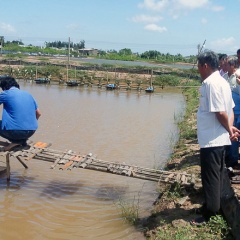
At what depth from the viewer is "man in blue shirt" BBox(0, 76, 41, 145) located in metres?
5.40

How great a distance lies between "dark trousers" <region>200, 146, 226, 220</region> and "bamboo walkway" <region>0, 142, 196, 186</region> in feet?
3.71

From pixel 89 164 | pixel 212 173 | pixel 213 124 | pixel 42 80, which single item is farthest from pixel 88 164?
pixel 42 80

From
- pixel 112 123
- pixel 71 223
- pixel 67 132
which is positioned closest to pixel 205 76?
pixel 71 223

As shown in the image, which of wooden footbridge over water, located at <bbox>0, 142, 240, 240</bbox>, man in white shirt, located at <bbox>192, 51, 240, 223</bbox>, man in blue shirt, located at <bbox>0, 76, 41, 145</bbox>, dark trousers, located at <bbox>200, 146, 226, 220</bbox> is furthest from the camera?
man in blue shirt, located at <bbox>0, 76, 41, 145</bbox>

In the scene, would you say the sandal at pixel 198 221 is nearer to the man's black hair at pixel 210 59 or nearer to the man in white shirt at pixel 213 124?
the man in white shirt at pixel 213 124

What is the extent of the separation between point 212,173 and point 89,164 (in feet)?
7.11

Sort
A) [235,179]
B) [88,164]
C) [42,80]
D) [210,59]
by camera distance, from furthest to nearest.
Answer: [42,80] → [88,164] → [235,179] → [210,59]

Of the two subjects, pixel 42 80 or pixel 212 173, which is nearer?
pixel 212 173

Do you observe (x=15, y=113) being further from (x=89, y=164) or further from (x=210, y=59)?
(x=210, y=59)

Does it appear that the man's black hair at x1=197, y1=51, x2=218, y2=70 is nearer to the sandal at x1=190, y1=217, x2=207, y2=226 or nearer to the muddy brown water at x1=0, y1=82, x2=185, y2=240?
the sandal at x1=190, y1=217, x2=207, y2=226

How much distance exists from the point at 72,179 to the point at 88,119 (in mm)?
6773

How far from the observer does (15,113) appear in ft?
17.8

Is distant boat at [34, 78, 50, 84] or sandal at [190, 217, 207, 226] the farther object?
distant boat at [34, 78, 50, 84]

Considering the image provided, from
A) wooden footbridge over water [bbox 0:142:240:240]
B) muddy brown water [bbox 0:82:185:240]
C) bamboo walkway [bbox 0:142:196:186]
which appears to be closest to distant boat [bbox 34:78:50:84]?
muddy brown water [bbox 0:82:185:240]
